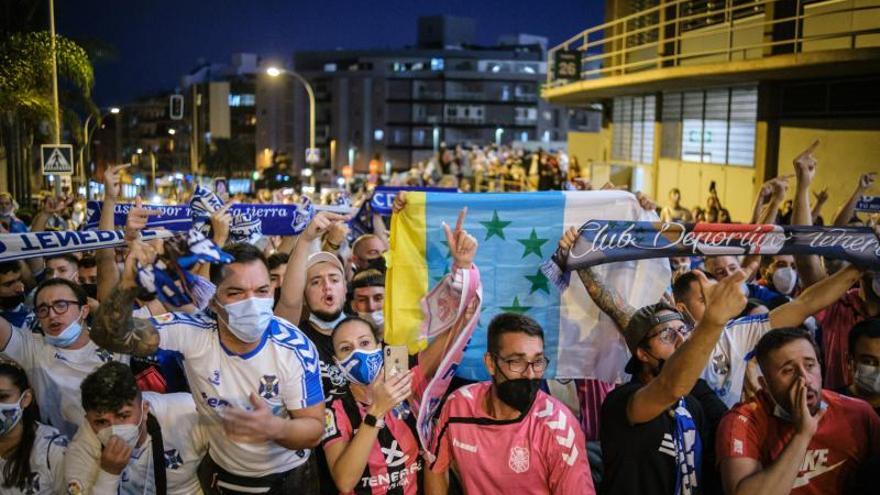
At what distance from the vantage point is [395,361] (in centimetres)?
459

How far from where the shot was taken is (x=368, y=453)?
14.4ft

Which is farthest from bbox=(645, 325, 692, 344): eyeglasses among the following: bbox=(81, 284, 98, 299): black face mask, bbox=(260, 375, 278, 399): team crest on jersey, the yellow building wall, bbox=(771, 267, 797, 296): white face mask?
the yellow building wall

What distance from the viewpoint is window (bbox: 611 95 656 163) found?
2516 cm

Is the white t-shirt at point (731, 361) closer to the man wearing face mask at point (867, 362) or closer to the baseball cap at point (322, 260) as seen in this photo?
the man wearing face mask at point (867, 362)

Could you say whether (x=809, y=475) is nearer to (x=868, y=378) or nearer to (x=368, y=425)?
(x=868, y=378)

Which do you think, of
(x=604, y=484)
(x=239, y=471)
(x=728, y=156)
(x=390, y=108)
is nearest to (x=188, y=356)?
(x=239, y=471)

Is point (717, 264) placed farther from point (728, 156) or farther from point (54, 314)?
point (728, 156)

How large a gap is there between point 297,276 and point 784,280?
14.8 feet

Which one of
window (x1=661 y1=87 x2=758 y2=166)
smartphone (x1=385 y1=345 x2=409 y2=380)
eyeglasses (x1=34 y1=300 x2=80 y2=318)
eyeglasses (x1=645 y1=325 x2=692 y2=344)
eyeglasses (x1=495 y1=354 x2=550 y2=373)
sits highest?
window (x1=661 y1=87 x2=758 y2=166)

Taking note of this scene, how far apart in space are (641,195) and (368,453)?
10.8 ft

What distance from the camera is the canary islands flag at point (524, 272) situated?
584cm

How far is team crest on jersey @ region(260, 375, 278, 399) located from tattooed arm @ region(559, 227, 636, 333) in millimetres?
2180

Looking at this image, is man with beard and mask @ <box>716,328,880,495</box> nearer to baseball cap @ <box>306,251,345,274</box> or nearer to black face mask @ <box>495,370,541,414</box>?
black face mask @ <box>495,370,541,414</box>

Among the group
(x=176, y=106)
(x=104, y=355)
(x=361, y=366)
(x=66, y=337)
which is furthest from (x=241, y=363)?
(x=176, y=106)
